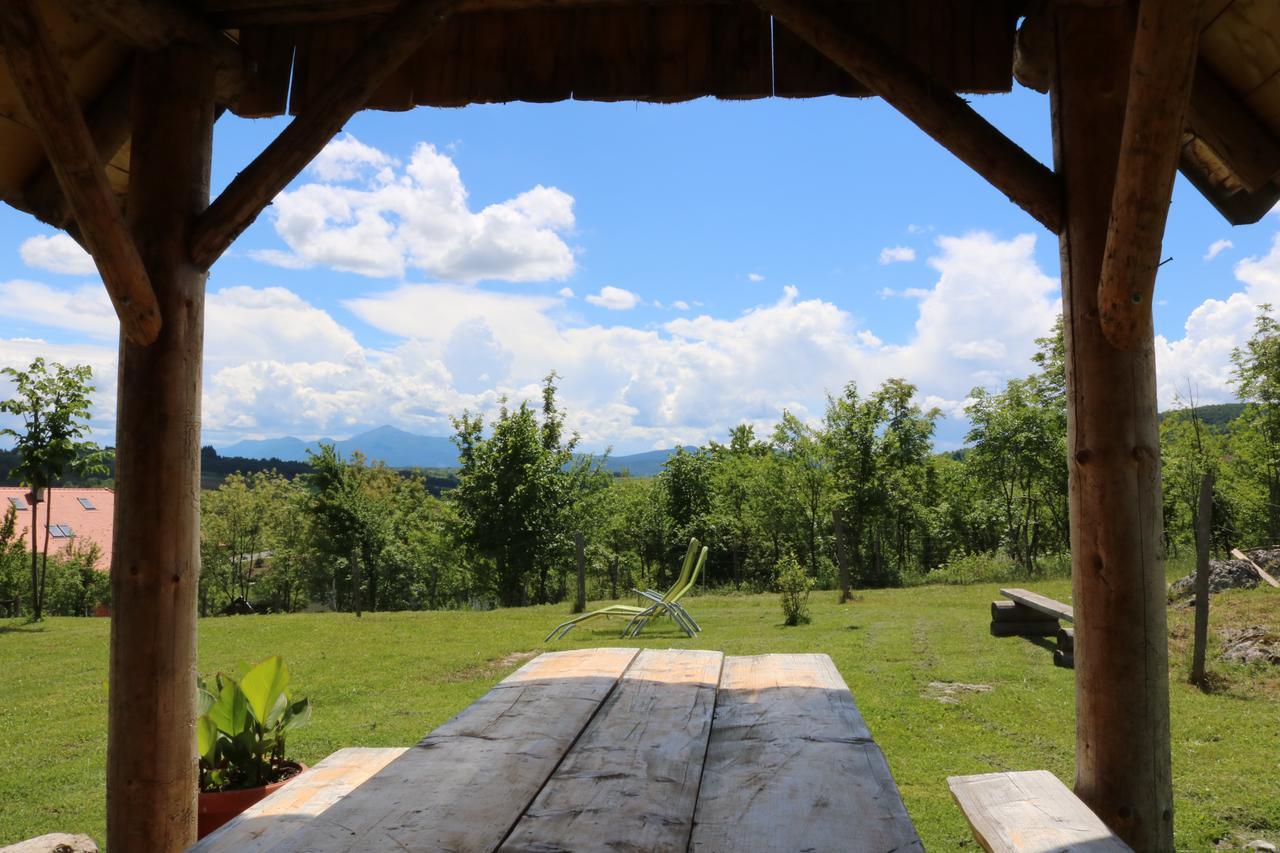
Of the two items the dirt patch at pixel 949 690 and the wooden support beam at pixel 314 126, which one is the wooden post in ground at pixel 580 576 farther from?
the wooden support beam at pixel 314 126

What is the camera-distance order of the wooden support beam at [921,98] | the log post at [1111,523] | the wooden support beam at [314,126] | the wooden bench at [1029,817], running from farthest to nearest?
the wooden support beam at [314,126] → the wooden support beam at [921,98] → the log post at [1111,523] → the wooden bench at [1029,817]

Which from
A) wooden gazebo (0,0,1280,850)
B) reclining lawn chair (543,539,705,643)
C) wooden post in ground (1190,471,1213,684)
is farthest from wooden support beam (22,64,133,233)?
reclining lawn chair (543,539,705,643)

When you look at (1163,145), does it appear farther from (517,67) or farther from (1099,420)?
(517,67)

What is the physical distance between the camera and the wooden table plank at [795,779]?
134 cm

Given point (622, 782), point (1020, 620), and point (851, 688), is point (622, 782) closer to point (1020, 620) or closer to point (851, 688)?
point (851, 688)

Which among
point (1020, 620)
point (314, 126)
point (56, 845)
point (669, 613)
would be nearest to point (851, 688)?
point (1020, 620)

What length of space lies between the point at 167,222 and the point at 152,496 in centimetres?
86

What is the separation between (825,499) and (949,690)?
17.4 m

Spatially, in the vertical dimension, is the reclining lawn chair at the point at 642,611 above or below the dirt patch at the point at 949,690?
above

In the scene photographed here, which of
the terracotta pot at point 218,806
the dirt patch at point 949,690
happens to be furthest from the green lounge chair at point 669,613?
the terracotta pot at point 218,806

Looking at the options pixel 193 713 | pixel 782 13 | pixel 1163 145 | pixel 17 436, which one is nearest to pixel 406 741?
pixel 193 713

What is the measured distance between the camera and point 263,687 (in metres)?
3.44

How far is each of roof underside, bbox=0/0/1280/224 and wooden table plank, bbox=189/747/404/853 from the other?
216 cm

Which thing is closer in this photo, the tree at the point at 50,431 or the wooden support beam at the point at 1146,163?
the wooden support beam at the point at 1146,163
